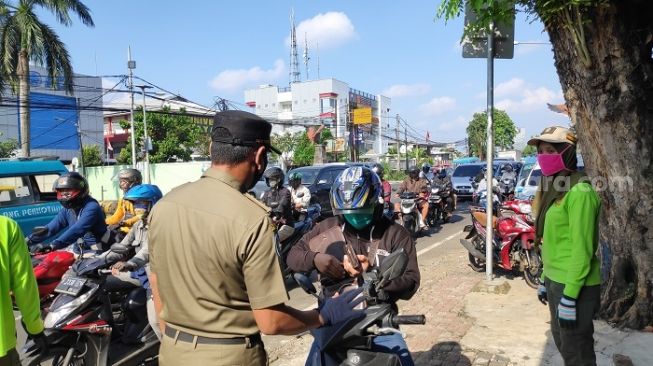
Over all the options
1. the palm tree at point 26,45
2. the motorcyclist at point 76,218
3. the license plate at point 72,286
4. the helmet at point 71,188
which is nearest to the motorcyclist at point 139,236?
the license plate at point 72,286

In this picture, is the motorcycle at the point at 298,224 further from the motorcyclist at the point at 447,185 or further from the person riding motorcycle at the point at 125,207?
the motorcyclist at the point at 447,185

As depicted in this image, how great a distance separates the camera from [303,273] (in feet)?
8.83

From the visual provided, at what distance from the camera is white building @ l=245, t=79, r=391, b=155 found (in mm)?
65375

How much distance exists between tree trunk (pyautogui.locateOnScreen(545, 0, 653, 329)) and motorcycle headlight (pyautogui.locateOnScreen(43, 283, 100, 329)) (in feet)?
14.3

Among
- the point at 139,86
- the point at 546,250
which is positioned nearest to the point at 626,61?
the point at 546,250

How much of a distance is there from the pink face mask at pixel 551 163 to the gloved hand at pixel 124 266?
316cm

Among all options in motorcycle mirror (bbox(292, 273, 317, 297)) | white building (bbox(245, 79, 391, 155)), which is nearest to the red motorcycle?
motorcycle mirror (bbox(292, 273, 317, 297))

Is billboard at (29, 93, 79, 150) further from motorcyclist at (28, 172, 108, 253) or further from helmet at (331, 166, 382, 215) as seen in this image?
helmet at (331, 166, 382, 215)

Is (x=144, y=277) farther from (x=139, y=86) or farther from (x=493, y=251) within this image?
(x=139, y=86)

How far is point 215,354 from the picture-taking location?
180cm

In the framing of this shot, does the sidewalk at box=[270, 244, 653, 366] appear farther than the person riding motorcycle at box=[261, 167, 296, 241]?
No

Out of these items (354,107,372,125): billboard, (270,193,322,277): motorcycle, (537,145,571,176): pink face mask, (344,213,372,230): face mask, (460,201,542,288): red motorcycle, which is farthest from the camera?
(354,107,372,125): billboard

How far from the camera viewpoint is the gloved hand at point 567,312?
272cm

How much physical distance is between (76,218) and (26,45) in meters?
15.5
